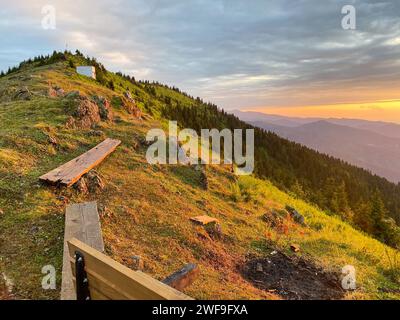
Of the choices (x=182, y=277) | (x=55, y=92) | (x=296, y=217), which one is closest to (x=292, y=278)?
(x=182, y=277)

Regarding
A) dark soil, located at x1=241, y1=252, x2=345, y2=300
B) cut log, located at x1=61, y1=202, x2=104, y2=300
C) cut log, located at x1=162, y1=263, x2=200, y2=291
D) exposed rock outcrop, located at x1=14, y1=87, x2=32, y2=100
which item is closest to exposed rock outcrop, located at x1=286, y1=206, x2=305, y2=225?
dark soil, located at x1=241, y1=252, x2=345, y2=300

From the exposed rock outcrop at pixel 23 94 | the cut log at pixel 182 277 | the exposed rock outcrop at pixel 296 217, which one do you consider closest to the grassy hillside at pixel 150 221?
the exposed rock outcrop at pixel 296 217

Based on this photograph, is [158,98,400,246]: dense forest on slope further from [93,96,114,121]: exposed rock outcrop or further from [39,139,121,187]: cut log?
[39,139,121,187]: cut log

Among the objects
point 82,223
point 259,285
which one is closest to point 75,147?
point 82,223

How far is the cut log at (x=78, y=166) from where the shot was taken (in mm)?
9594

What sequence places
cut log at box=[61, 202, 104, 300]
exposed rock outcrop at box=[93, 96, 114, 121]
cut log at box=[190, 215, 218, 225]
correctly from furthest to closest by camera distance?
exposed rock outcrop at box=[93, 96, 114, 121] → cut log at box=[190, 215, 218, 225] → cut log at box=[61, 202, 104, 300]

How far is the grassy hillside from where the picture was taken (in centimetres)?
729

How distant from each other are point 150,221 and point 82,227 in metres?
2.34

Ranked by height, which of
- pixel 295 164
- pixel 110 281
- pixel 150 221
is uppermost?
pixel 110 281

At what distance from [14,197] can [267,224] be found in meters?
8.49

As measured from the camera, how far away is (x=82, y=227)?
7.54 metres

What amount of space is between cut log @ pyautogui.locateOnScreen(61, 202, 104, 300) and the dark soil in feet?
12.6

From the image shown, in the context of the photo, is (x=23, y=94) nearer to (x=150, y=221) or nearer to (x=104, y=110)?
(x=104, y=110)
